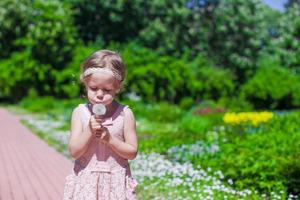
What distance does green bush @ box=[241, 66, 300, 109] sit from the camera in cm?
3014

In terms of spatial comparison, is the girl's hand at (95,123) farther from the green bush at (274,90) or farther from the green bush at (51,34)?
the green bush at (51,34)

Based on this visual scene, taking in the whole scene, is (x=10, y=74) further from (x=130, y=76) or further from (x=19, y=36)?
(x=130, y=76)

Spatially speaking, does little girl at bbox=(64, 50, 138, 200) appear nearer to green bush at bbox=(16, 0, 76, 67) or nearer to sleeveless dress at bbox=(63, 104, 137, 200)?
sleeveless dress at bbox=(63, 104, 137, 200)

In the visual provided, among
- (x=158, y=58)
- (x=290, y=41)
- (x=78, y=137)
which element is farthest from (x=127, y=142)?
(x=290, y=41)

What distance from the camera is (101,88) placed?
3.29m

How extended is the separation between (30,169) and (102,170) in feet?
23.9

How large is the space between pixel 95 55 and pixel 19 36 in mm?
37389

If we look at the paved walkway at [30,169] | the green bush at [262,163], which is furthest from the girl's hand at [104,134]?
the green bush at [262,163]

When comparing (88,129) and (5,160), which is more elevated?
(88,129)

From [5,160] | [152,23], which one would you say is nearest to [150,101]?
[152,23]

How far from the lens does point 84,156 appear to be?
3.44 meters

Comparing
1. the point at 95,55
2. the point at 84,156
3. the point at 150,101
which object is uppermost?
the point at 95,55

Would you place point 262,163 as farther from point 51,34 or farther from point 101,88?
point 51,34

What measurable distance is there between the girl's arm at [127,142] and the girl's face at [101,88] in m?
0.20
